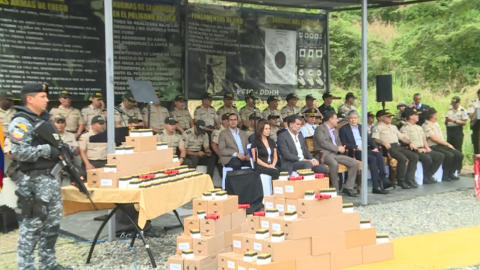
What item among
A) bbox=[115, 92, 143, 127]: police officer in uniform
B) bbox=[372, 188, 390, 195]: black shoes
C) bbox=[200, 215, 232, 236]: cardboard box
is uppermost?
bbox=[115, 92, 143, 127]: police officer in uniform

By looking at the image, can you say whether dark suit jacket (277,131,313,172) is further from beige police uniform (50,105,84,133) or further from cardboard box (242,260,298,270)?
cardboard box (242,260,298,270)

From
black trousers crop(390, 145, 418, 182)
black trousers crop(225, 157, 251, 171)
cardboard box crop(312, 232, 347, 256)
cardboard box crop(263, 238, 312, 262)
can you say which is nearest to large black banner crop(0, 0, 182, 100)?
black trousers crop(225, 157, 251, 171)

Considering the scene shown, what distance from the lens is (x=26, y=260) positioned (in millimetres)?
5102

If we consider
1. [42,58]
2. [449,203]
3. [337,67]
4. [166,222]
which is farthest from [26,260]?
[337,67]

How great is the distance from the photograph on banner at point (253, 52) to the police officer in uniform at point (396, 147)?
6.99ft

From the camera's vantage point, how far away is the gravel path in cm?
609

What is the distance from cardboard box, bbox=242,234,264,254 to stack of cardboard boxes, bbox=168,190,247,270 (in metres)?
0.33

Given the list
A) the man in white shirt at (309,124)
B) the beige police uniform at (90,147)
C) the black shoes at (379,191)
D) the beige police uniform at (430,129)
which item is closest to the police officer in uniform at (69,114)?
the beige police uniform at (90,147)

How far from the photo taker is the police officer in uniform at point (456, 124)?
40.7 ft

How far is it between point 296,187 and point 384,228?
7.61ft

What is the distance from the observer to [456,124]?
40.9 ft

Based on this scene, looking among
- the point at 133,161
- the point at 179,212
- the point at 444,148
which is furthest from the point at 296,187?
the point at 444,148

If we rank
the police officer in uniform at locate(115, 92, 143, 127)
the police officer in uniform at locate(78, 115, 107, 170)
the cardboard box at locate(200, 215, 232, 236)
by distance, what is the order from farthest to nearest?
the police officer in uniform at locate(115, 92, 143, 127)
the police officer in uniform at locate(78, 115, 107, 170)
the cardboard box at locate(200, 215, 232, 236)

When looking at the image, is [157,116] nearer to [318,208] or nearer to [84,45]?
[84,45]
